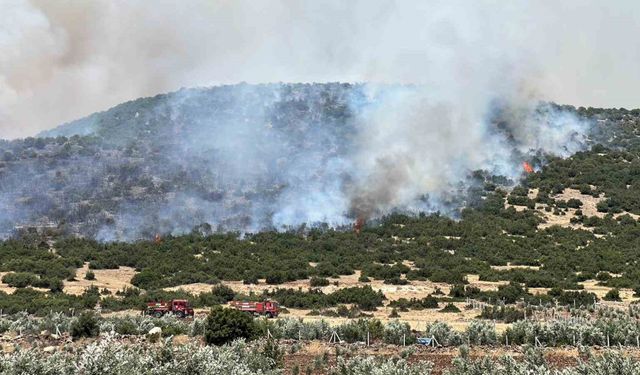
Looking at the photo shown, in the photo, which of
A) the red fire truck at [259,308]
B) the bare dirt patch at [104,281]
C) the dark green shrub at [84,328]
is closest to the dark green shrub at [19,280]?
the bare dirt patch at [104,281]

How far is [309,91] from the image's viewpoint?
173750mm

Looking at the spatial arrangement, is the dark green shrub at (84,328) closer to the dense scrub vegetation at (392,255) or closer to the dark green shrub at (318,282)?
the dense scrub vegetation at (392,255)

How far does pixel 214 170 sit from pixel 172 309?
7278 cm

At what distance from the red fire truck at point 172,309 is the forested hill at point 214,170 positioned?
44599 millimetres

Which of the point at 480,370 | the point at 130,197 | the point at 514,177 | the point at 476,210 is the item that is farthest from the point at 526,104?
the point at 480,370

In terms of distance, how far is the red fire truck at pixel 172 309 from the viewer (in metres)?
53.0

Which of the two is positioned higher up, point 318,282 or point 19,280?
point 19,280

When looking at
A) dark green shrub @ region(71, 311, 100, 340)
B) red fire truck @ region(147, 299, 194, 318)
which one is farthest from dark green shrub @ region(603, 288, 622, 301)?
dark green shrub @ region(71, 311, 100, 340)

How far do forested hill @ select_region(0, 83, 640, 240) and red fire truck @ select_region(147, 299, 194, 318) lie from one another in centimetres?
4460

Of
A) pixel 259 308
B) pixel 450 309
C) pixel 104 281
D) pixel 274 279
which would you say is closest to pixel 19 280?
pixel 104 281

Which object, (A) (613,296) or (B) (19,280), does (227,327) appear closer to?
(B) (19,280)

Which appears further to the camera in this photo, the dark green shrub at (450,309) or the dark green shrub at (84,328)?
the dark green shrub at (450,309)

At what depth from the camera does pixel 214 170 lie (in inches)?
4906

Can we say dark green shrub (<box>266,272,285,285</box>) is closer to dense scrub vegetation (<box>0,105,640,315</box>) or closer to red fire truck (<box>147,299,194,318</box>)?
dense scrub vegetation (<box>0,105,640,315</box>)
